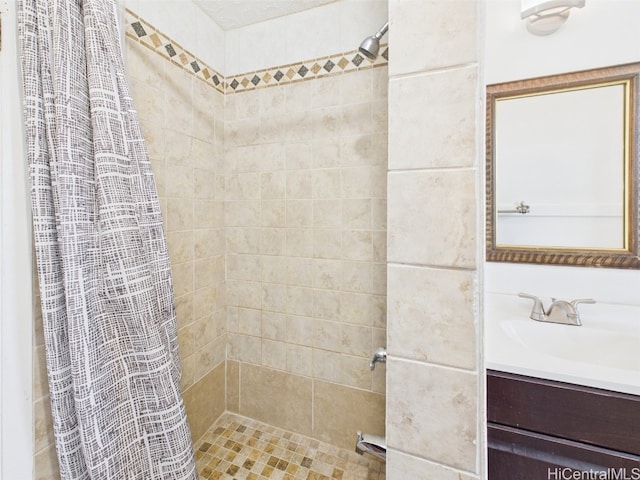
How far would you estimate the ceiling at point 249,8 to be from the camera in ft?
4.19

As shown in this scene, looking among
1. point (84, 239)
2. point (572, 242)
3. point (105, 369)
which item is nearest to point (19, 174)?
point (84, 239)

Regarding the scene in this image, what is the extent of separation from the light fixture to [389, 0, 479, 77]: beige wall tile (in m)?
0.81

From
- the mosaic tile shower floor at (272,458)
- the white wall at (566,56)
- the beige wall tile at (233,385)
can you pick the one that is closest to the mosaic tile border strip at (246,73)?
the white wall at (566,56)

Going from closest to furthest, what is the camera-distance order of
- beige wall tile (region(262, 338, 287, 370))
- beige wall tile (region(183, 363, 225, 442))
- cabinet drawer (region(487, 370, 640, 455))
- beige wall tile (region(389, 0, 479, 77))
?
1. beige wall tile (region(389, 0, 479, 77))
2. cabinet drawer (region(487, 370, 640, 455))
3. beige wall tile (region(183, 363, 225, 442))
4. beige wall tile (region(262, 338, 287, 370))

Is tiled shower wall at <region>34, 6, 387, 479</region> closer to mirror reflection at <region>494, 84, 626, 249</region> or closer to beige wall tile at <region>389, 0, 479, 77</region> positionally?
mirror reflection at <region>494, 84, 626, 249</region>

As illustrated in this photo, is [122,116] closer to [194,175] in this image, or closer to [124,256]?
[124,256]

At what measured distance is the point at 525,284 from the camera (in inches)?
41.9

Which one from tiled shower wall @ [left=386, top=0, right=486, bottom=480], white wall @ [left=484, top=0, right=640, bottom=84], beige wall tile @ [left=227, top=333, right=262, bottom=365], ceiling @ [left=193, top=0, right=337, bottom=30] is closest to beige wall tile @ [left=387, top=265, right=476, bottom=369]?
tiled shower wall @ [left=386, top=0, right=486, bottom=480]

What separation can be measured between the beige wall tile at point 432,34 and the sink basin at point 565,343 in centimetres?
68

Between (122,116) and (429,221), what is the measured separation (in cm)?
82

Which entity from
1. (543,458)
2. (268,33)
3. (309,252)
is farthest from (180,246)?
(543,458)

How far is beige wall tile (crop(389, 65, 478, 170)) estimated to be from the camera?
19.3 inches

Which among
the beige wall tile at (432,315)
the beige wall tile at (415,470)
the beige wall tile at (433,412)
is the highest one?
the beige wall tile at (432,315)

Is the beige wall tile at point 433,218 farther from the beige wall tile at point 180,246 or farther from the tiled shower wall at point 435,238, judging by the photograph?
the beige wall tile at point 180,246
